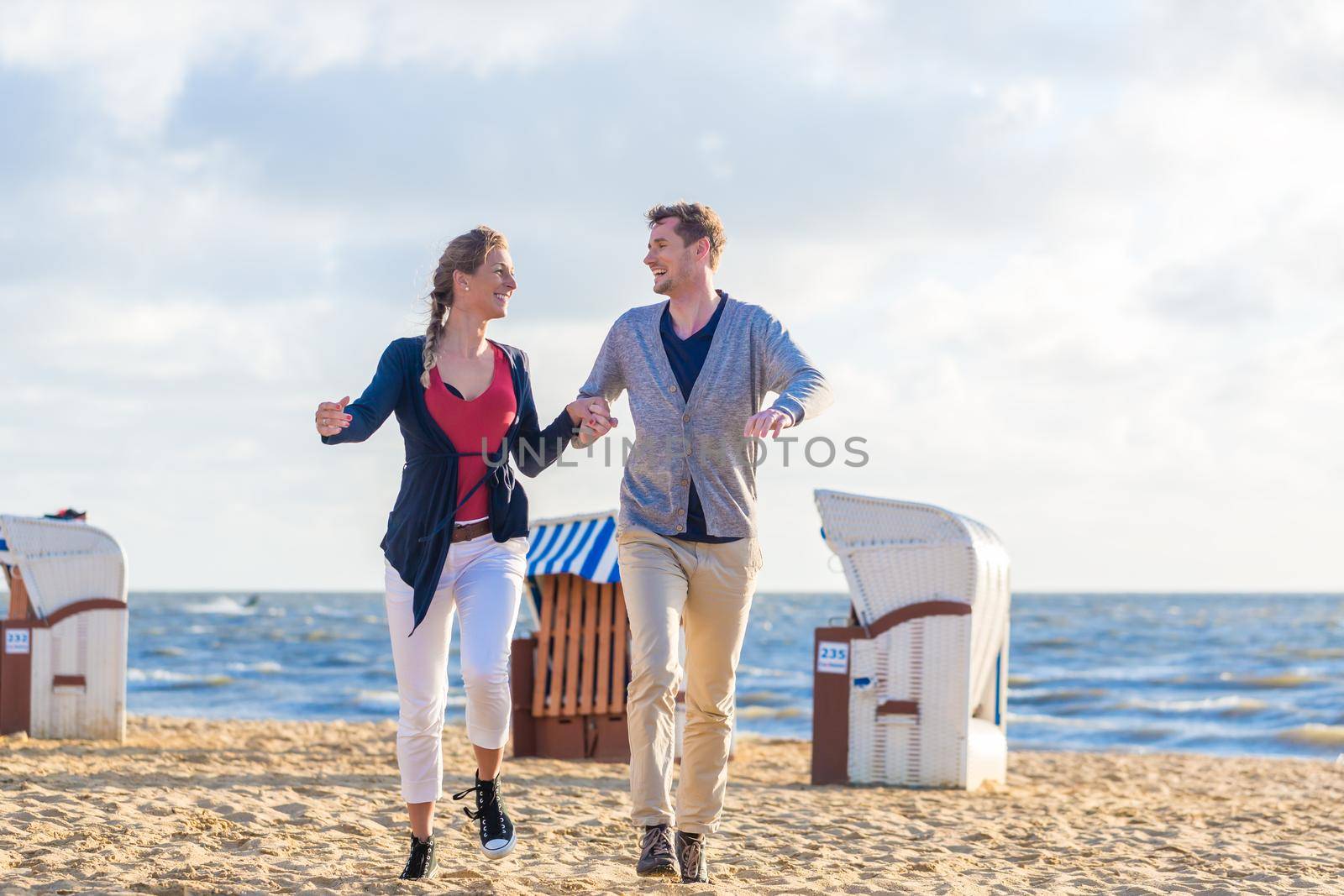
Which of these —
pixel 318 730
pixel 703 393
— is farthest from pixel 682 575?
pixel 318 730

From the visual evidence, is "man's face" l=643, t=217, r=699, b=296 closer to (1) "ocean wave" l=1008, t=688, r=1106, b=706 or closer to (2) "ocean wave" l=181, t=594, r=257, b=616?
(1) "ocean wave" l=1008, t=688, r=1106, b=706

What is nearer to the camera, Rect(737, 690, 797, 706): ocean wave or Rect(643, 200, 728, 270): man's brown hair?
Rect(643, 200, 728, 270): man's brown hair

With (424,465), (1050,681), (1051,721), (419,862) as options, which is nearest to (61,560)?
(419,862)

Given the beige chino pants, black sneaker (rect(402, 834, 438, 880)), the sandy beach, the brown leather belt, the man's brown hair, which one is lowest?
the sandy beach

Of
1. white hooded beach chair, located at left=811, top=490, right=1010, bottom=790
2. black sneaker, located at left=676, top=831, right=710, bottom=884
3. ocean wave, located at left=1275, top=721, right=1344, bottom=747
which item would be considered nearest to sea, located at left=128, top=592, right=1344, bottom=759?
ocean wave, located at left=1275, top=721, right=1344, bottom=747

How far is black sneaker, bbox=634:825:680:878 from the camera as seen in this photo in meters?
3.94

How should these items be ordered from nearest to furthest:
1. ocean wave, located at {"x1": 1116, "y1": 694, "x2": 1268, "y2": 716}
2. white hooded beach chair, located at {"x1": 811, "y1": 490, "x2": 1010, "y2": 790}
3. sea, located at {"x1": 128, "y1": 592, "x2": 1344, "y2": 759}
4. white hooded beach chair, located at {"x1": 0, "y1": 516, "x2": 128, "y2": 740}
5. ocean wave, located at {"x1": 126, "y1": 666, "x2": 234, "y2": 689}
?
1. white hooded beach chair, located at {"x1": 811, "y1": 490, "x2": 1010, "y2": 790}
2. white hooded beach chair, located at {"x1": 0, "y1": 516, "x2": 128, "y2": 740}
3. sea, located at {"x1": 128, "y1": 592, "x2": 1344, "y2": 759}
4. ocean wave, located at {"x1": 1116, "y1": 694, "x2": 1268, "y2": 716}
5. ocean wave, located at {"x1": 126, "y1": 666, "x2": 234, "y2": 689}

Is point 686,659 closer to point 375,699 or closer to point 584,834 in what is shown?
point 584,834

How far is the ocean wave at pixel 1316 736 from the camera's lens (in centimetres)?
1447

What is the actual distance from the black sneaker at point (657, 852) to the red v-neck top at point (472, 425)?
1.10 m

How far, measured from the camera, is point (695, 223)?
13.5 feet

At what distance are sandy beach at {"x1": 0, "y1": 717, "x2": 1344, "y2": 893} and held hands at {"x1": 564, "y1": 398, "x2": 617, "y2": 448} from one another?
1.43 metres

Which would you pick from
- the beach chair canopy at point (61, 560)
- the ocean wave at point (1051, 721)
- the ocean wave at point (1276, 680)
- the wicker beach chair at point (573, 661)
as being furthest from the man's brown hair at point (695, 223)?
the ocean wave at point (1276, 680)

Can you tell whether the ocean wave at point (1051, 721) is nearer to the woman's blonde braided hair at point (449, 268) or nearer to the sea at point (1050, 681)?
the sea at point (1050, 681)
